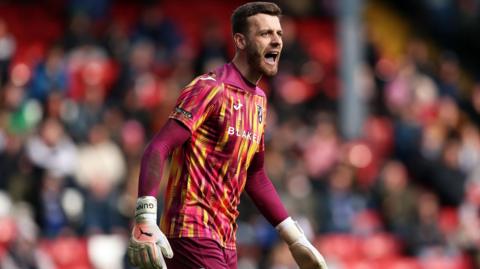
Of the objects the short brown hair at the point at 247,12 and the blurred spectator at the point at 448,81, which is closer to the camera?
the short brown hair at the point at 247,12

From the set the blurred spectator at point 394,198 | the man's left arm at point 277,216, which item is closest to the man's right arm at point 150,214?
the man's left arm at point 277,216

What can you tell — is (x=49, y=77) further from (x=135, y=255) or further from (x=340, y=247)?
(x=135, y=255)

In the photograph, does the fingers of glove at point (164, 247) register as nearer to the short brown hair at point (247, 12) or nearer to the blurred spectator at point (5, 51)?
the short brown hair at point (247, 12)

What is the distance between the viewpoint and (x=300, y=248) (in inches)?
249

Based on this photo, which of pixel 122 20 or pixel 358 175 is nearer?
pixel 358 175

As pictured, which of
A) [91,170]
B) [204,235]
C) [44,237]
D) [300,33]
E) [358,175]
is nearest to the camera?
[204,235]

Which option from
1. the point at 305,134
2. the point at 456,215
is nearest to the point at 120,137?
the point at 305,134

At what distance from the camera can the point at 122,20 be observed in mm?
16578

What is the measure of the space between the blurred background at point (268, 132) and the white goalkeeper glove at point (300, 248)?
208 inches

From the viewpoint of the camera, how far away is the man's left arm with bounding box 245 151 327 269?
6.29m

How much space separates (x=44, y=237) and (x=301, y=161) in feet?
12.9

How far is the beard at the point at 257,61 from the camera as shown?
592 cm

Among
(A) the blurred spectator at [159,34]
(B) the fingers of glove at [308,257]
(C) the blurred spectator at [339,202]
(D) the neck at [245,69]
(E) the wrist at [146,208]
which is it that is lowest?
(B) the fingers of glove at [308,257]

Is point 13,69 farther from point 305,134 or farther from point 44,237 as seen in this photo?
point 305,134
